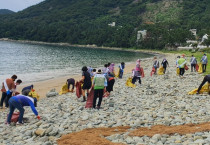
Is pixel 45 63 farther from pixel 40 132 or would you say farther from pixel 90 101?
pixel 40 132

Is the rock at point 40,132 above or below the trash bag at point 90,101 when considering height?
below

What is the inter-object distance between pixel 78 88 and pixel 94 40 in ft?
506

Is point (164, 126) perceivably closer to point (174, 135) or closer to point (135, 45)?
point (174, 135)

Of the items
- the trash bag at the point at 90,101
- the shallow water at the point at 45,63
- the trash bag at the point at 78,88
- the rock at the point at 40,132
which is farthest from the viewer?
Answer: the shallow water at the point at 45,63

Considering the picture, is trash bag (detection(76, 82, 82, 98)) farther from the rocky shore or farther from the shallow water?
the shallow water

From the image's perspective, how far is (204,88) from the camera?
52.4ft

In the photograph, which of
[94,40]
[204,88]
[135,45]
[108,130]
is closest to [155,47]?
[135,45]

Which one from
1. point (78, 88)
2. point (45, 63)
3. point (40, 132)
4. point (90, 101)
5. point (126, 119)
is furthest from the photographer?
point (45, 63)

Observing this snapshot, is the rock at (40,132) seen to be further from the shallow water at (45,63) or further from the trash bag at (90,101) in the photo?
the shallow water at (45,63)

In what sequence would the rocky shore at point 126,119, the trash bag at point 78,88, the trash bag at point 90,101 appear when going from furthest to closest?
the trash bag at point 78,88 < the trash bag at point 90,101 < the rocky shore at point 126,119

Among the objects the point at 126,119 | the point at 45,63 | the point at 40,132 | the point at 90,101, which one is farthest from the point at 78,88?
the point at 45,63

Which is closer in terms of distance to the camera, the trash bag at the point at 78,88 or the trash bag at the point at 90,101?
the trash bag at the point at 90,101

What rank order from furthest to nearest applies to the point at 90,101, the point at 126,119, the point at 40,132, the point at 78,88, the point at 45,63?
the point at 45,63
the point at 78,88
the point at 90,101
the point at 126,119
the point at 40,132

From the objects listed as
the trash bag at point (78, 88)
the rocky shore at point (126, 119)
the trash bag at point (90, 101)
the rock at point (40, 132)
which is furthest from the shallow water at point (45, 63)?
the rock at point (40, 132)
